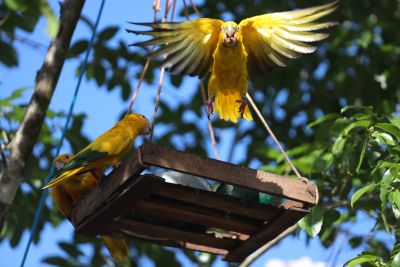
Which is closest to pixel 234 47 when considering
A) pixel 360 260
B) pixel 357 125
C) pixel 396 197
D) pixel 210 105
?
pixel 210 105

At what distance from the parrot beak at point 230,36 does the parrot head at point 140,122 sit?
63cm

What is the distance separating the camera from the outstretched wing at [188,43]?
4031 millimetres

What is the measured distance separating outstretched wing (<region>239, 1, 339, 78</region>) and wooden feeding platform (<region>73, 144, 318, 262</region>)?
2.80 feet

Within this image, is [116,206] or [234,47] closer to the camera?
[116,206]

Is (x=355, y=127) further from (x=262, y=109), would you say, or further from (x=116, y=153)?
(x=262, y=109)

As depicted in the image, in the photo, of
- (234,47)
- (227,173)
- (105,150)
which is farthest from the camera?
(234,47)

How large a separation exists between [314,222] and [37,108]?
1770 millimetres

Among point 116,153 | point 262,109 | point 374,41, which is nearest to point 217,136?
point 262,109

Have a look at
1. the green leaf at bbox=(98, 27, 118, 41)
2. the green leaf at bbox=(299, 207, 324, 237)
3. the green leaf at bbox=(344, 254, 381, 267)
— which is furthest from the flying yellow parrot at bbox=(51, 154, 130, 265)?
the green leaf at bbox=(98, 27, 118, 41)

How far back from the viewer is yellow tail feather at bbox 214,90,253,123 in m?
4.52

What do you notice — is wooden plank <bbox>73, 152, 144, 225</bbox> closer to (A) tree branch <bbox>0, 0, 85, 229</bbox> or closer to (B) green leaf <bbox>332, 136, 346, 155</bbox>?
(A) tree branch <bbox>0, 0, 85, 229</bbox>

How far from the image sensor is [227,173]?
3.58m

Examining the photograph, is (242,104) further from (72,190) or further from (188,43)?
(72,190)

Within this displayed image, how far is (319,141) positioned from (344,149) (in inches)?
20.6
